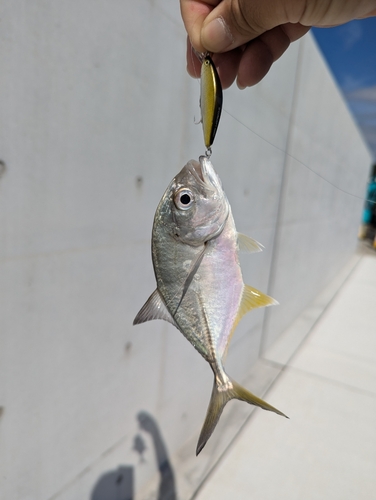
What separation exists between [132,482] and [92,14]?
263cm

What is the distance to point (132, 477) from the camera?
2404 millimetres

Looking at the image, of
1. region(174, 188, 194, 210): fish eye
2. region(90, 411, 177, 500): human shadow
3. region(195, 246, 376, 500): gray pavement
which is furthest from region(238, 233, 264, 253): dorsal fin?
region(195, 246, 376, 500): gray pavement

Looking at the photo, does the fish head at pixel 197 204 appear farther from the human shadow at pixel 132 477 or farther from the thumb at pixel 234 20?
the human shadow at pixel 132 477

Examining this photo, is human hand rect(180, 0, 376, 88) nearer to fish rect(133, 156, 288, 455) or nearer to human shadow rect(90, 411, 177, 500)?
fish rect(133, 156, 288, 455)

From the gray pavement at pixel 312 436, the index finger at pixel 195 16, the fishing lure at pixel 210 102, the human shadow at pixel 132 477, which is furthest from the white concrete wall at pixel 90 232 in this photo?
the fishing lure at pixel 210 102

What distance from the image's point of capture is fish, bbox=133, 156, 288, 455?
1055 millimetres

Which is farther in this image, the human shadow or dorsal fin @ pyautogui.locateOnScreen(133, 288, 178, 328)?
the human shadow

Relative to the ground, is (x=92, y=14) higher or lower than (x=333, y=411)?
higher

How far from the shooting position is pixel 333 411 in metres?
3.67

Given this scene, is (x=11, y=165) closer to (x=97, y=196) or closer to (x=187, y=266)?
(x=97, y=196)

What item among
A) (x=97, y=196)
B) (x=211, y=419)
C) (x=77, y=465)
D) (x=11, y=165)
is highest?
(x=11, y=165)

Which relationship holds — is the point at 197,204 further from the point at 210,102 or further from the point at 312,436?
the point at 312,436

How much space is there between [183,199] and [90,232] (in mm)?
810

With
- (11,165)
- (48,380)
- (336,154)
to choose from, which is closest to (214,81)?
(11,165)
